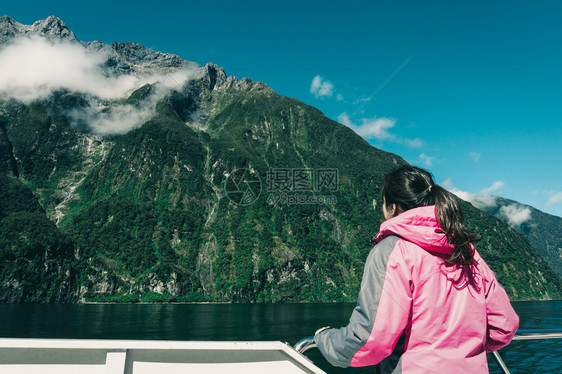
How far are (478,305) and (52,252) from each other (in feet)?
472

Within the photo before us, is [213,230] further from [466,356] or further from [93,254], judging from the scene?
[466,356]

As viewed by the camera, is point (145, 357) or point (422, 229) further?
point (145, 357)

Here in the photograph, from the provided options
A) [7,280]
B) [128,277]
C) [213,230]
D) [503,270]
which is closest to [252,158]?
[213,230]

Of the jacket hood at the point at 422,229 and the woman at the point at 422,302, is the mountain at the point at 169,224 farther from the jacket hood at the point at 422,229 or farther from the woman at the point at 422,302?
the jacket hood at the point at 422,229

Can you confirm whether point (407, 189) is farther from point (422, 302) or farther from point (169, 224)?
point (169, 224)

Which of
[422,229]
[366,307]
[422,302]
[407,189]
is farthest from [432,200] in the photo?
[366,307]

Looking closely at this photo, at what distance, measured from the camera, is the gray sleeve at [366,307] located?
1801 mm

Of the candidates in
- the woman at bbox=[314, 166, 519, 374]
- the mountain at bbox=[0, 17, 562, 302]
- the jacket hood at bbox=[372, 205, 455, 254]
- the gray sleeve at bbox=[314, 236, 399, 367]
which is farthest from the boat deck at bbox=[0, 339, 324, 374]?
the mountain at bbox=[0, 17, 562, 302]

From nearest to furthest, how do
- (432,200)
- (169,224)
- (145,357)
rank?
(432,200) < (145,357) < (169,224)

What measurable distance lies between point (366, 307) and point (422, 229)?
19.2 inches

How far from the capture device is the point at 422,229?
1.84m

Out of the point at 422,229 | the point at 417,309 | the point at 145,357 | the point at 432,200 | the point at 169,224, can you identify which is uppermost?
the point at 169,224

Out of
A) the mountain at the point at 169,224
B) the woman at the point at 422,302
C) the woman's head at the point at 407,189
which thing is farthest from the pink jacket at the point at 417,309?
the mountain at the point at 169,224

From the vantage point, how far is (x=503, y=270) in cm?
15888
